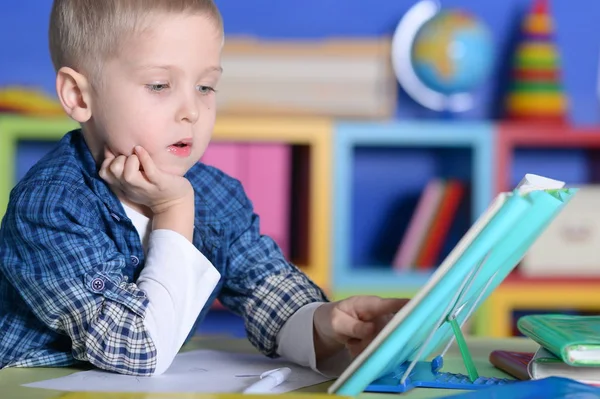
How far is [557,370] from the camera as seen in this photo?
2.99ft

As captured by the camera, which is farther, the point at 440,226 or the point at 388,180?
the point at 388,180

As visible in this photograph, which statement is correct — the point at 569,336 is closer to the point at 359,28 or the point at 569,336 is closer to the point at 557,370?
the point at 557,370

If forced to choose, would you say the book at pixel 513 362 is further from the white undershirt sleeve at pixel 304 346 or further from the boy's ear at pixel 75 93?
the boy's ear at pixel 75 93

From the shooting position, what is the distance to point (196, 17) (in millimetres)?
1132

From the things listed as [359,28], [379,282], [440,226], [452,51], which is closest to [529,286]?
[440,226]

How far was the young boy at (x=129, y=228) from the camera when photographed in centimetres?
Answer: 102

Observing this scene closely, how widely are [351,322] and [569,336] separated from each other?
0.79 feet

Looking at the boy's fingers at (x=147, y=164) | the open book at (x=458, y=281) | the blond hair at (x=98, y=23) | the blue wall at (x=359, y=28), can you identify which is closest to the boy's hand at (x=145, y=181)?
the boy's fingers at (x=147, y=164)

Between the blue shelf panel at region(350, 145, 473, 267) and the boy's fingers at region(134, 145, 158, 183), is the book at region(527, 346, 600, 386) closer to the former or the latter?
the boy's fingers at region(134, 145, 158, 183)

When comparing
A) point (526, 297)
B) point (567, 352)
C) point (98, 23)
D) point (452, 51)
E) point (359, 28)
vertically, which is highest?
point (359, 28)

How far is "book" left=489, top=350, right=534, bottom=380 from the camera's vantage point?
98 cm

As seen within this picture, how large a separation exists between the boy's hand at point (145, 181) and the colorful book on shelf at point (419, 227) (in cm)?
166

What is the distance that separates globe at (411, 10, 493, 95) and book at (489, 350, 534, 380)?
1.68m

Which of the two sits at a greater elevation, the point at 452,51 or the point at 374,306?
the point at 452,51
